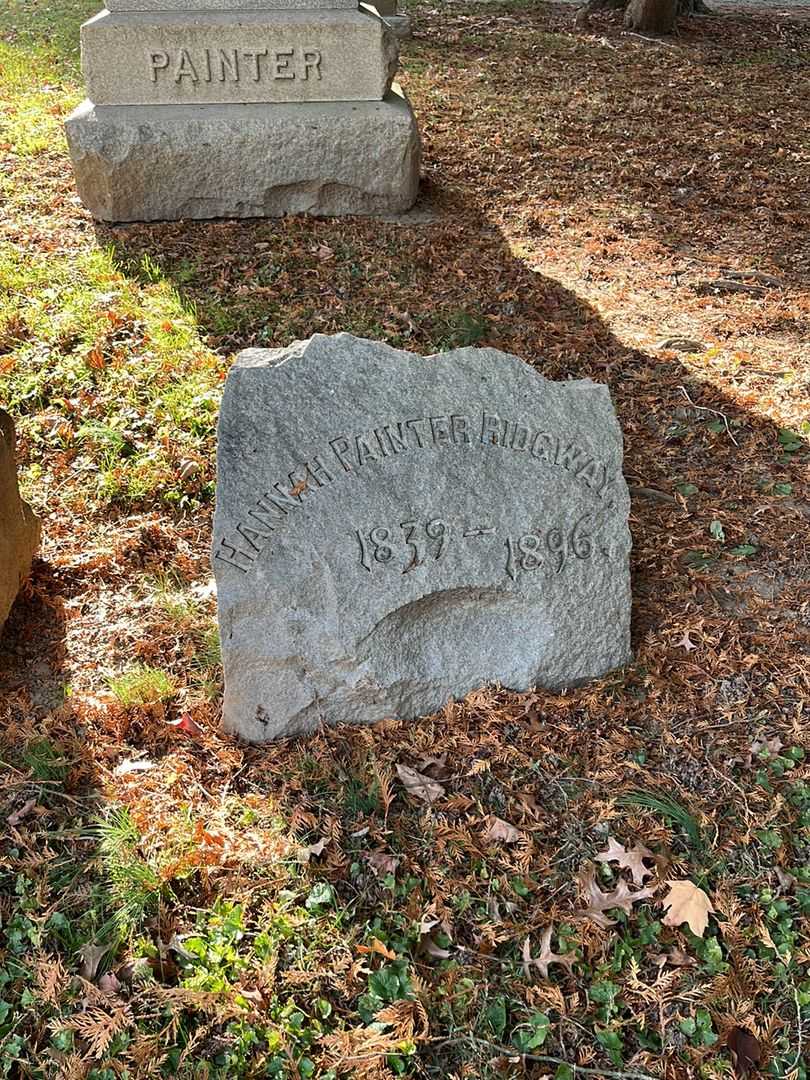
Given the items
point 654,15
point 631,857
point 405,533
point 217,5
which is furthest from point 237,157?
point 654,15

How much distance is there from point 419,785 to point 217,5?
486 cm

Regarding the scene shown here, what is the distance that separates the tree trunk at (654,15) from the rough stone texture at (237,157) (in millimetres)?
6292

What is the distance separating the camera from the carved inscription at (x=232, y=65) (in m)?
5.80

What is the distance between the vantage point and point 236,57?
5836 millimetres

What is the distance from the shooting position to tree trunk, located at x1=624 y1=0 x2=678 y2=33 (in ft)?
35.8

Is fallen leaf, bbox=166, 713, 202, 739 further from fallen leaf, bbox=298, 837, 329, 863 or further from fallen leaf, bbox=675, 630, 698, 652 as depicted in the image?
fallen leaf, bbox=675, 630, 698, 652

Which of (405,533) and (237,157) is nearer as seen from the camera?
(405,533)

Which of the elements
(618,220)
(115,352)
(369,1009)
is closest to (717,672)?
(369,1009)

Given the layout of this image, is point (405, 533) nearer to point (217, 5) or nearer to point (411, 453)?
point (411, 453)

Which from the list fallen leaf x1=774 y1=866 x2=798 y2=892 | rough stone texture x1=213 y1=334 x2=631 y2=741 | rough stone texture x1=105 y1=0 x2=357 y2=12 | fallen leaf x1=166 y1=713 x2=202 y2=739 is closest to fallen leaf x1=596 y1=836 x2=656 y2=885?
fallen leaf x1=774 y1=866 x2=798 y2=892

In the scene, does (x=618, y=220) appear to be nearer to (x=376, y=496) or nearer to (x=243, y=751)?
(x=376, y=496)

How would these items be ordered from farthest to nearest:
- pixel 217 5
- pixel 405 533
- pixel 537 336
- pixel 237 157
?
pixel 237 157 < pixel 217 5 < pixel 537 336 < pixel 405 533

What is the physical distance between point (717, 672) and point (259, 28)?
4.58 m

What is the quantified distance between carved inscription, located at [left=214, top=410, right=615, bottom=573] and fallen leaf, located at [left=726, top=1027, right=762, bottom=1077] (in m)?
1.35
